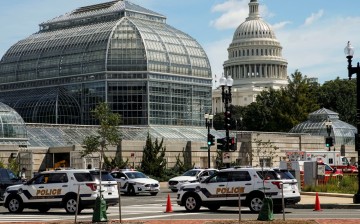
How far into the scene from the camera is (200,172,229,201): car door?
32.8 metres

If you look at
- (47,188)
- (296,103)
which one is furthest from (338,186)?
(296,103)

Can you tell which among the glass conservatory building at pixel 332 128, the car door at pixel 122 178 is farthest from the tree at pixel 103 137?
the glass conservatory building at pixel 332 128

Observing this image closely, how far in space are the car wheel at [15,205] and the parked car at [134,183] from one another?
15366 millimetres

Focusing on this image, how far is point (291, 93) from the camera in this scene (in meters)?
122

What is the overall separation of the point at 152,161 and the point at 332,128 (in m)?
37.8

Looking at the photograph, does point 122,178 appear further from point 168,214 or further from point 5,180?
point 168,214

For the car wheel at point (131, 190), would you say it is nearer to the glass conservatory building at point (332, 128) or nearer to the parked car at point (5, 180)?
the parked car at point (5, 180)

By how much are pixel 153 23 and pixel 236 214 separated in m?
71.4

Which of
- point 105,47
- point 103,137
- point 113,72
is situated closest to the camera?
point 103,137

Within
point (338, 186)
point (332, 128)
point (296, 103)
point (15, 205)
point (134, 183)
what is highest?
point (296, 103)

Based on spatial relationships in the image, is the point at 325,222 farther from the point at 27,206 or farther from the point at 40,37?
the point at 40,37

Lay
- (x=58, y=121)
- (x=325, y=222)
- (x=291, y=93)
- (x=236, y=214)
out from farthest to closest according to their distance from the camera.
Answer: (x=291, y=93) → (x=58, y=121) → (x=236, y=214) → (x=325, y=222)

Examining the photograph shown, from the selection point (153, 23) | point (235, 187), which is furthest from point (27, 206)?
point (153, 23)

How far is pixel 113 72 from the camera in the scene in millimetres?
91625
